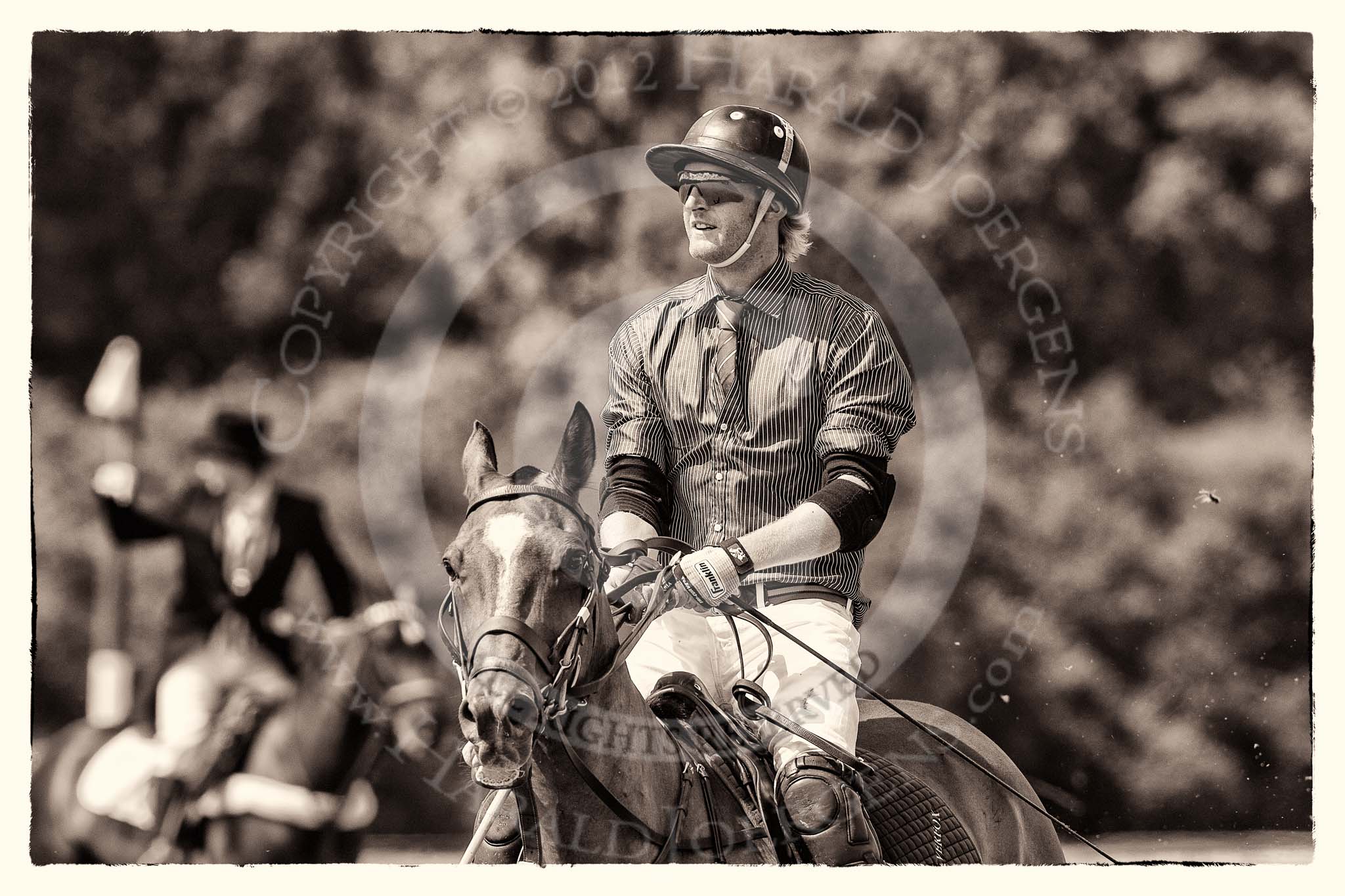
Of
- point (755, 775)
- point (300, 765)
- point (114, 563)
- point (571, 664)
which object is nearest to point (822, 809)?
point (755, 775)

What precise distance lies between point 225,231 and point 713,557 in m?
3.61

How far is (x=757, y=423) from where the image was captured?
16.3 feet

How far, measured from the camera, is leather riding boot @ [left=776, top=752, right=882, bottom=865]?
14.5 feet

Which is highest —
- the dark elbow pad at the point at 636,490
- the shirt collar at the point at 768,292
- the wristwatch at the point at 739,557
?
the shirt collar at the point at 768,292

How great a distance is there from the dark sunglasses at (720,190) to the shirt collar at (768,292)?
28 centimetres

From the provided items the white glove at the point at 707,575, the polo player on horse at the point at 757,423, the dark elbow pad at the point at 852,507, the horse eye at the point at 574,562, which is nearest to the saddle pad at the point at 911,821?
the polo player on horse at the point at 757,423

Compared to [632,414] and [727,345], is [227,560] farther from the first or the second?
[727,345]

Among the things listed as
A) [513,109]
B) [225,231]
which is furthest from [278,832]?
[513,109]

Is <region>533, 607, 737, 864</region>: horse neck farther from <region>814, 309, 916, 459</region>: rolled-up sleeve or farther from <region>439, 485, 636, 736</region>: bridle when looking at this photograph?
<region>814, 309, 916, 459</region>: rolled-up sleeve

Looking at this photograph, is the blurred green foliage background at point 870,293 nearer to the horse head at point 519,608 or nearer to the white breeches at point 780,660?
the white breeches at point 780,660

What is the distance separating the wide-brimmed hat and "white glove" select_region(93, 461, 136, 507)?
1.08 ft

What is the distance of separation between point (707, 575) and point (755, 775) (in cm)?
67

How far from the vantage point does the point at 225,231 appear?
6781 millimetres

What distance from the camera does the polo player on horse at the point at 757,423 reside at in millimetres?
4754
